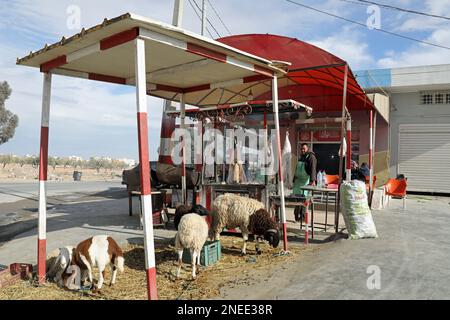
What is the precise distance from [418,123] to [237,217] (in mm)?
14195

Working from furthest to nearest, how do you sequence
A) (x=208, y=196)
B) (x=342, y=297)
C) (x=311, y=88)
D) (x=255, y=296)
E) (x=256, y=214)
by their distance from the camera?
(x=311, y=88)
(x=208, y=196)
(x=256, y=214)
(x=255, y=296)
(x=342, y=297)

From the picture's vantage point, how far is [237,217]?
668cm

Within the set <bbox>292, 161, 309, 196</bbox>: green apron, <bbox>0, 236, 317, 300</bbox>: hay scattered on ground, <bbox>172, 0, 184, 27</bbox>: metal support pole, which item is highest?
<bbox>172, 0, 184, 27</bbox>: metal support pole

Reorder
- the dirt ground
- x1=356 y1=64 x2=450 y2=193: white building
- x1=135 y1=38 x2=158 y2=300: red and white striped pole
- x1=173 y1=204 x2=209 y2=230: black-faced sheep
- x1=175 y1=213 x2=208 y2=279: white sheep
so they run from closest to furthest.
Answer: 1. x1=135 y1=38 x2=158 y2=300: red and white striped pole
2. x1=175 y1=213 x2=208 y2=279: white sheep
3. x1=173 y1=204 x2=209 y2=230: black-faced sheep
4. x1=356 y1=64 x2=450 y2=193: white building
5. the dirt ground

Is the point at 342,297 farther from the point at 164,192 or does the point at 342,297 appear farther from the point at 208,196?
the point at 164,192

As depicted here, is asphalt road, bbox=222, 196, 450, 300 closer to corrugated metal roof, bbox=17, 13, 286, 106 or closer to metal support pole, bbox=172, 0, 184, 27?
corrugated metal roof, bbox=17, 13, 286, 106

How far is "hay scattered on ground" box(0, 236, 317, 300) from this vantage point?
4.53 m

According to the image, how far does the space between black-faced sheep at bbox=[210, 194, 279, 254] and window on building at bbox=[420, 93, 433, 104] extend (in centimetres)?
1418

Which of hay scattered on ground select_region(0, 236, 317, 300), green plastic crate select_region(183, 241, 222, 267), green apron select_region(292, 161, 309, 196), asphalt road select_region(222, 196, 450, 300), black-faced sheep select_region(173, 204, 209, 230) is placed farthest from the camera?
green apron select_region(292, 161, 309, 196)

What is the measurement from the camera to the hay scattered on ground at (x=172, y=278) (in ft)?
14.9

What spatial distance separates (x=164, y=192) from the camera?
9.34 metres

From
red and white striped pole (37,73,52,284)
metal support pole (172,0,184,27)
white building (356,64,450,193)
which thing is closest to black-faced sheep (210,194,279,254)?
red and white striped pole (37,73,52,284)
